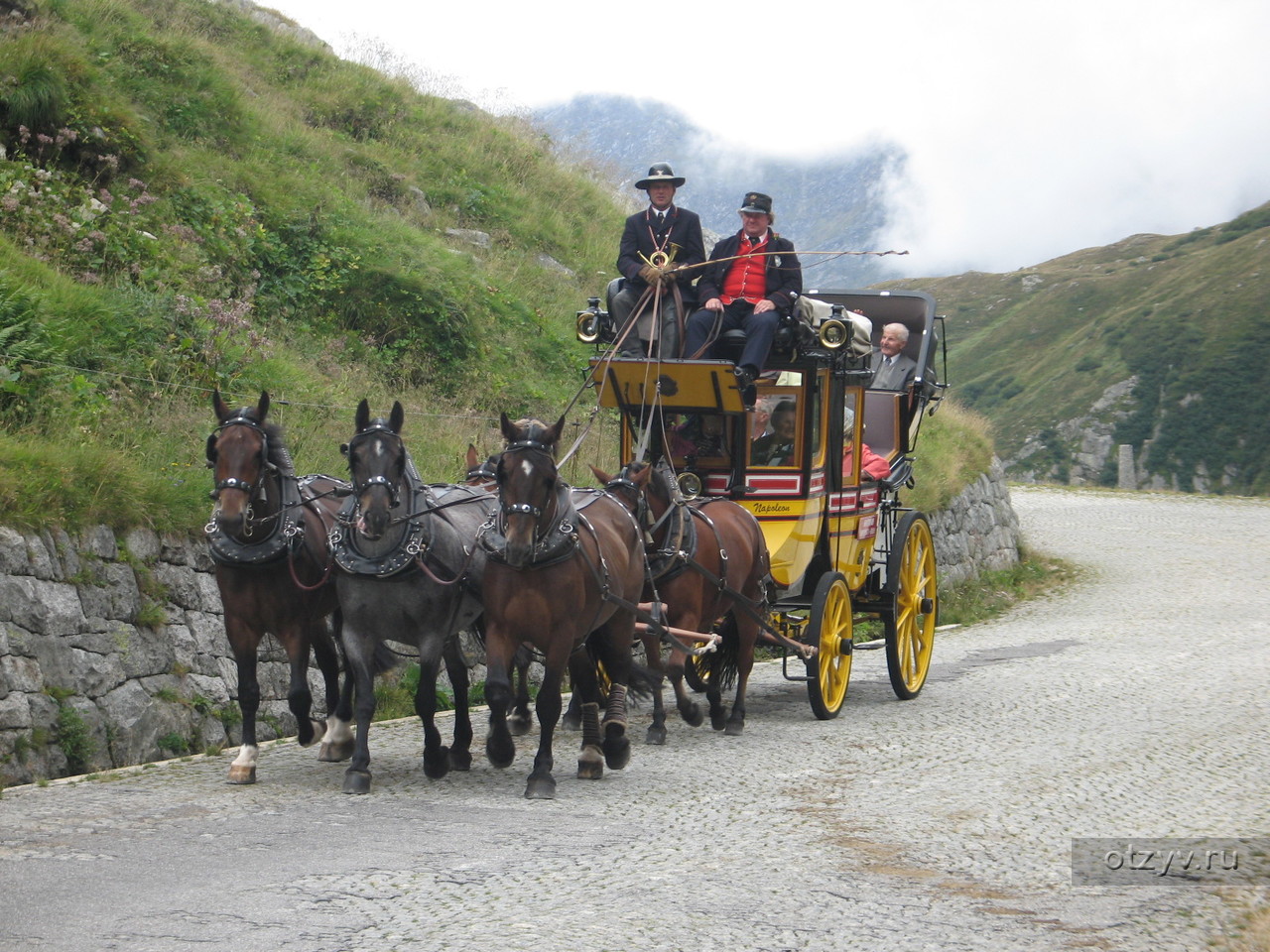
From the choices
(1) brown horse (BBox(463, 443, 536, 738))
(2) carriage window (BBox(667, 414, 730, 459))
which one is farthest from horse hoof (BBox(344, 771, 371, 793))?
(2) carriage window (BBox(667, 414, 730, 459))

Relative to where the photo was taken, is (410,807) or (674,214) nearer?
(410,807)

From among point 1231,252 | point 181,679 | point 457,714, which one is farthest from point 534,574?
point 1231,252

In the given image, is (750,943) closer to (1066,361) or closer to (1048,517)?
(1048,517)

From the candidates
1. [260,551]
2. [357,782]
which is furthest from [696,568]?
[260,551]

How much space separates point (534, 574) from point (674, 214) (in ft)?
13.4

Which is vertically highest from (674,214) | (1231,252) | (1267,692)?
(1231,252)

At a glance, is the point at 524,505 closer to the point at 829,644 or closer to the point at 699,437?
the point at 699,437

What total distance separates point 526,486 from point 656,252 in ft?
12.1

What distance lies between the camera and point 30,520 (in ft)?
26.7

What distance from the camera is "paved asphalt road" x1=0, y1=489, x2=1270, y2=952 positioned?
523 cm

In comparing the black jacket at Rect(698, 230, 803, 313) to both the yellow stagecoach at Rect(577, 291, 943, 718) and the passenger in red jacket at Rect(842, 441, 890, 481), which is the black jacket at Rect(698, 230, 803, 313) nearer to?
the yellow stagecoach at Rect(577, 291, 943, 718)

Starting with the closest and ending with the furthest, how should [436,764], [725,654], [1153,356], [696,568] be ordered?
1. [436,764]
2. [696,568]
3. [725,654]
4. [1153,356]

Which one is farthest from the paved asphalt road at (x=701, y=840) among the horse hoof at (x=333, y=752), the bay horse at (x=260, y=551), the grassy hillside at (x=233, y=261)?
the grassy hillside at (x=233, y=261)

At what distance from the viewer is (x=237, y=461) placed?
7.49 metres
